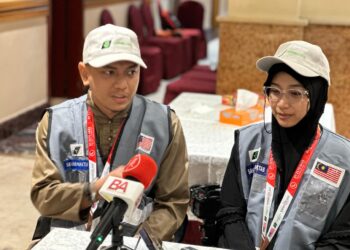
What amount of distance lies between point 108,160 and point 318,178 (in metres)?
0.73

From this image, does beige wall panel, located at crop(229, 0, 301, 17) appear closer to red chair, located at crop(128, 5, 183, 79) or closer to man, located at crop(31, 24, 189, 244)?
man, located at crop(31, 24, 189, 244)

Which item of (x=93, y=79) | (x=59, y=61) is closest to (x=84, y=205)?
(x=93, y=79)

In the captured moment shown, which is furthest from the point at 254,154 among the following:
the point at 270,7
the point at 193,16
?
the point at 193,16

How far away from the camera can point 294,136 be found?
2076mm

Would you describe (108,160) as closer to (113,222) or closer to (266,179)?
(266,179)

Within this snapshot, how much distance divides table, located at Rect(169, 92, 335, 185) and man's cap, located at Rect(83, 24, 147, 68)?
1.04 meters

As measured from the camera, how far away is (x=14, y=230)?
3.78 m

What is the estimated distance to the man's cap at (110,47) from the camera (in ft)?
6.29

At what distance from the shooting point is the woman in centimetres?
199

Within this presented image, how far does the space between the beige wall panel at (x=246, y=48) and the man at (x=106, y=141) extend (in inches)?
A: 103

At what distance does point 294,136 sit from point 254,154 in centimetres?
17

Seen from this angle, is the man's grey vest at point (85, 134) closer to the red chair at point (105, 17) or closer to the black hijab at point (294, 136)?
the black hijab at point (294, 136)

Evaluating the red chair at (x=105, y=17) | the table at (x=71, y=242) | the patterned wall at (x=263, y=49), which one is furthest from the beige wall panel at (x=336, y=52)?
the red chair at (x=105, y=17)

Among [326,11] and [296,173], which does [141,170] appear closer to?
[296,173]
